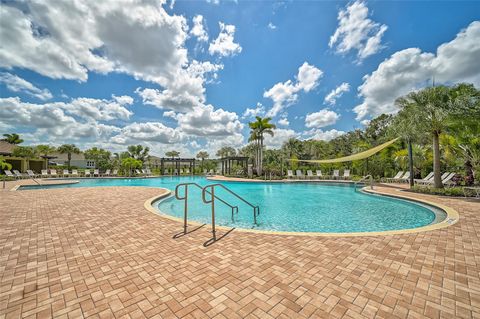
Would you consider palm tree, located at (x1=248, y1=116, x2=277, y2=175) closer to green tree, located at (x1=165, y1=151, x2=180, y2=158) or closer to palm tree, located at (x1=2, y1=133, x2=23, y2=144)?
green tree, located at (x1=165, y1=151, x2=180, y2=158)

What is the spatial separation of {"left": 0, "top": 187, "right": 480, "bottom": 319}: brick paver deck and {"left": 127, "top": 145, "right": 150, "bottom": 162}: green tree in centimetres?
3466

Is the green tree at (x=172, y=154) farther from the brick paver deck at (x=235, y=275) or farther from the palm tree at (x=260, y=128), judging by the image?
the brick paver deck at (x=235, y=275)

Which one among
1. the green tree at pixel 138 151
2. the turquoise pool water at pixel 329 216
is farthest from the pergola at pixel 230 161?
the turquoise pool water at pixel 329 216

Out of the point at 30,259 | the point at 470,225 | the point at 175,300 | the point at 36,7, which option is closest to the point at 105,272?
the point at 175,300

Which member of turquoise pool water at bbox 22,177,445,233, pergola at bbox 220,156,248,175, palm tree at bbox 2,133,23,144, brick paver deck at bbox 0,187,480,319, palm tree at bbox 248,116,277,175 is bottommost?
turquoise pool water at bbox 22,177,445,233

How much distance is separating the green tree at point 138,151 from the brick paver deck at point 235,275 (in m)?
34.7

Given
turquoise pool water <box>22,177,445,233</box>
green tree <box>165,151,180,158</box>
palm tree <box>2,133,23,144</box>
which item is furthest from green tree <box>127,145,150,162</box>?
turquoise pool water <box>22,177,445,233</box>

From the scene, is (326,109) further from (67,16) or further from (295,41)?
(67,16)

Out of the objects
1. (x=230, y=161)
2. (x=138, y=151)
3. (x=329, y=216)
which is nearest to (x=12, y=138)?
(x=138, y=151)

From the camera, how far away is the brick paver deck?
1.79 meters

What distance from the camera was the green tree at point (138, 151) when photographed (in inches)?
1388

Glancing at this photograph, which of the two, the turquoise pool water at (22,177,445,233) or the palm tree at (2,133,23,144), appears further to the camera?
the palm tree at (2,133,23,144)

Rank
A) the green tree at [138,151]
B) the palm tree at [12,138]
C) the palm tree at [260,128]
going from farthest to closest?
the palm tree at [12,138], the green tree at [138,151], the palm tree at [260,128]

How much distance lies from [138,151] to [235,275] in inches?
1509
